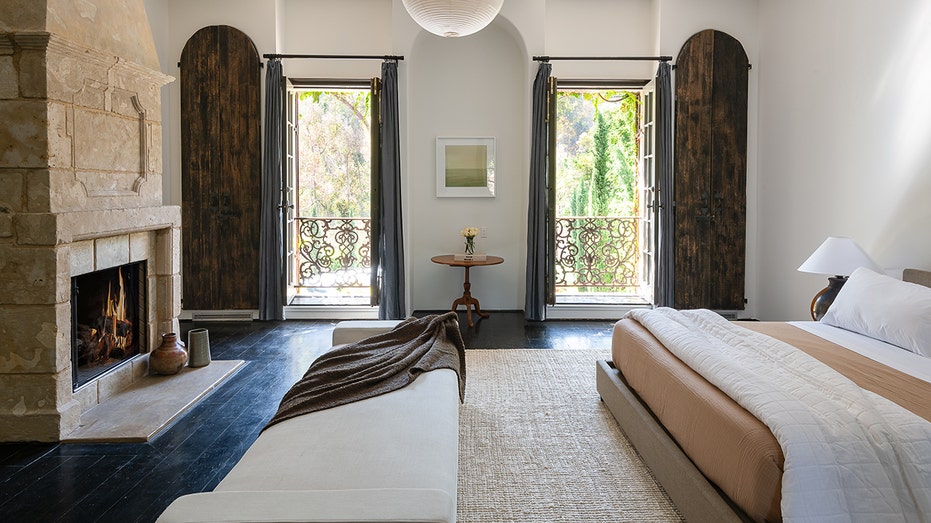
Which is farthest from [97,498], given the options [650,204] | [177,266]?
[650,204]

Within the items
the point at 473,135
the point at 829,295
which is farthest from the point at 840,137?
the point at 473,135

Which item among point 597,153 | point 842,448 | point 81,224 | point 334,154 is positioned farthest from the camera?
point 597,153

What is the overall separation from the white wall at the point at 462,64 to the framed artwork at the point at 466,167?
0.09m

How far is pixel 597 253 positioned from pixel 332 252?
285 cm

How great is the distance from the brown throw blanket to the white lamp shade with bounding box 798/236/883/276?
102 inches

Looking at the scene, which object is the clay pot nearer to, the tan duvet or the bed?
the bed

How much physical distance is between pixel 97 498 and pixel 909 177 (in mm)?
5079

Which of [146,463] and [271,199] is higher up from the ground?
[271,199]

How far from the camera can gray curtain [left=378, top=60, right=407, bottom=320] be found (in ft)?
21.5

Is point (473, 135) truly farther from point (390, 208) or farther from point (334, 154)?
point (334, 154)

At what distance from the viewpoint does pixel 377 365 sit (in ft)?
10.5

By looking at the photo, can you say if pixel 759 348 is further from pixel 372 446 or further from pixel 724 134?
pixel 724 134

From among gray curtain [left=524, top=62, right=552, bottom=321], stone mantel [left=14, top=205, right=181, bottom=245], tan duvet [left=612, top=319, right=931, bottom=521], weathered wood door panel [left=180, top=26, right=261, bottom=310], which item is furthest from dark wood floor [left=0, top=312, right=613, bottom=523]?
gray curtain [left=524, top=62, right=552, bottom=321]

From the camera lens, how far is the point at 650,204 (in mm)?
6824
